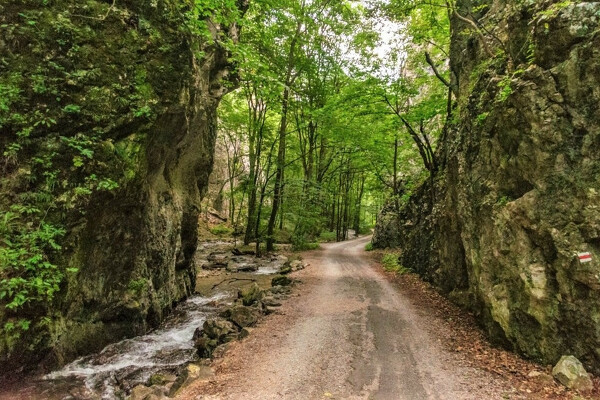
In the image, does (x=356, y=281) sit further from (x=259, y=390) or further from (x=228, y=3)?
(x=228, y=3)

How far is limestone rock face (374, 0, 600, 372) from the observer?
5.39 metres

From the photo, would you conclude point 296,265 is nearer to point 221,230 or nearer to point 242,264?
point 242,264

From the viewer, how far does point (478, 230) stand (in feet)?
26.3

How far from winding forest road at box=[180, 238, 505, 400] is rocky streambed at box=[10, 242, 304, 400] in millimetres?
522

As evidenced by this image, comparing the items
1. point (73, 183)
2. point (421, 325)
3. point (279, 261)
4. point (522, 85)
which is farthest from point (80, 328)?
point (279, 261)

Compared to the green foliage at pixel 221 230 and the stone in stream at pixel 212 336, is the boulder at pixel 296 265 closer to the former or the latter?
the stone in stream at pixel 212 336

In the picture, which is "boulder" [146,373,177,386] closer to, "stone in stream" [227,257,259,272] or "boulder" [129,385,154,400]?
"boulder" [129,385,154,400]

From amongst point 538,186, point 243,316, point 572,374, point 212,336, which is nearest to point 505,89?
point 538,186

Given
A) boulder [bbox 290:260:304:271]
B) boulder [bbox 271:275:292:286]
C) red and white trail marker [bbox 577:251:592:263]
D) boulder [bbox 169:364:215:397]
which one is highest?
red and white trail marker [bbox 577:251:592:263]

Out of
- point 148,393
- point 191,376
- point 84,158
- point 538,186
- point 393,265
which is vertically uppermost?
point 84,158

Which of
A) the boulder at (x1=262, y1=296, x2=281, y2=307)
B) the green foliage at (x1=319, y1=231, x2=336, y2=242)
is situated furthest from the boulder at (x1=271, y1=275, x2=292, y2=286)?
the green foliage at (x1=319, y1=231, x2=336, y2=242)

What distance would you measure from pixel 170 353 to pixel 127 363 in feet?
2.96

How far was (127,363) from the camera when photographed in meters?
6.80

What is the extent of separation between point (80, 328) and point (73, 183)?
3.00 metres
